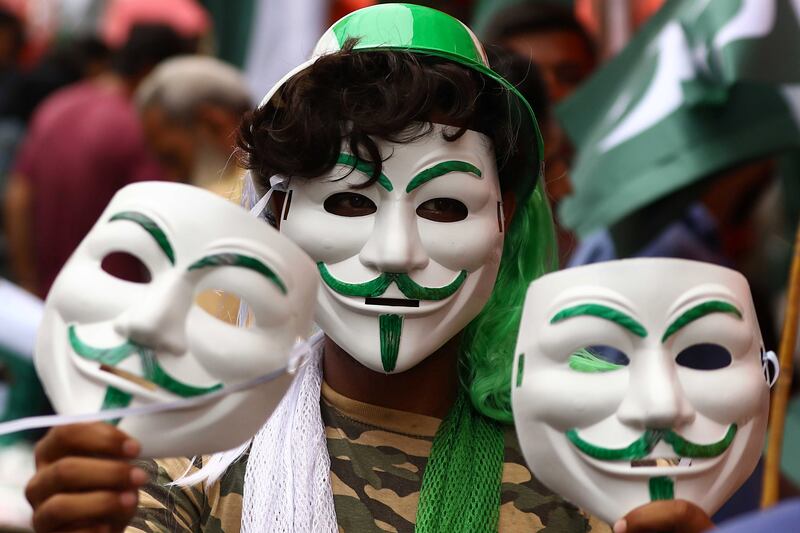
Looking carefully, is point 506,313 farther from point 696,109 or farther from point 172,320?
point 696,109

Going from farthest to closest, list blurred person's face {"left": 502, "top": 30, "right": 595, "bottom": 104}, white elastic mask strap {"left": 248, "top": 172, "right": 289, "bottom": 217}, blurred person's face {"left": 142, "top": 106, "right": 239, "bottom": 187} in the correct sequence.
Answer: blurred person's face {"left": 502, "top": 30, "right": 595, "bottom": 104}
blurred person's face {"left": 142, "top": 106, "right": 239, "bottom": 187}
white elastic mask strap {"left": 248, "top": 172, "right": 289, "bottom": 217}

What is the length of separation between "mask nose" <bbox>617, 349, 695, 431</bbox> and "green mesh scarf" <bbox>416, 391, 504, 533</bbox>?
400 mm

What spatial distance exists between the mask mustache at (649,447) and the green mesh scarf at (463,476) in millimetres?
344

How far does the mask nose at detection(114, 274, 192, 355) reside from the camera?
5.71ft

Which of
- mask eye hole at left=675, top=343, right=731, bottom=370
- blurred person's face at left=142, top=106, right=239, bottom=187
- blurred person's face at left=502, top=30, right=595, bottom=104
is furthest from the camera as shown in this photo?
blurred person's face at left=502, top=30, right=595, bottom=104

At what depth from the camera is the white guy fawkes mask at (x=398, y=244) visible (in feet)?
6.88

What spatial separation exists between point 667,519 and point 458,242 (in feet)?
1.88

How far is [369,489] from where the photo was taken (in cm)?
212

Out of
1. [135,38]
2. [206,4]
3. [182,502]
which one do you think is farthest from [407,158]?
[206,4]

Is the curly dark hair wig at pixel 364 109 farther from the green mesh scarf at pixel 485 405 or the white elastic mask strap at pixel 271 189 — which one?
the green mesh scarf at pixel 485 405

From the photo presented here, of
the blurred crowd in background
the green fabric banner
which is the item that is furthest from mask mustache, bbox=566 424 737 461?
the green fabric banner

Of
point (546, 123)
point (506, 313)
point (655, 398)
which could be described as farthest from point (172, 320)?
point (546, 123)

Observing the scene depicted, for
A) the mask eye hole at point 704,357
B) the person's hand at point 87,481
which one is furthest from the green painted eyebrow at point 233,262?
A: the mask eye hole at point 704,357

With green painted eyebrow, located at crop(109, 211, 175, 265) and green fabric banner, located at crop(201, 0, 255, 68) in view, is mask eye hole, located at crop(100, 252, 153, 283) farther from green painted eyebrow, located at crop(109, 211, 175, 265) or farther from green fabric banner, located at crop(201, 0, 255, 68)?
green painted eyebrow, located at crop(109, 211, 175, 265)
